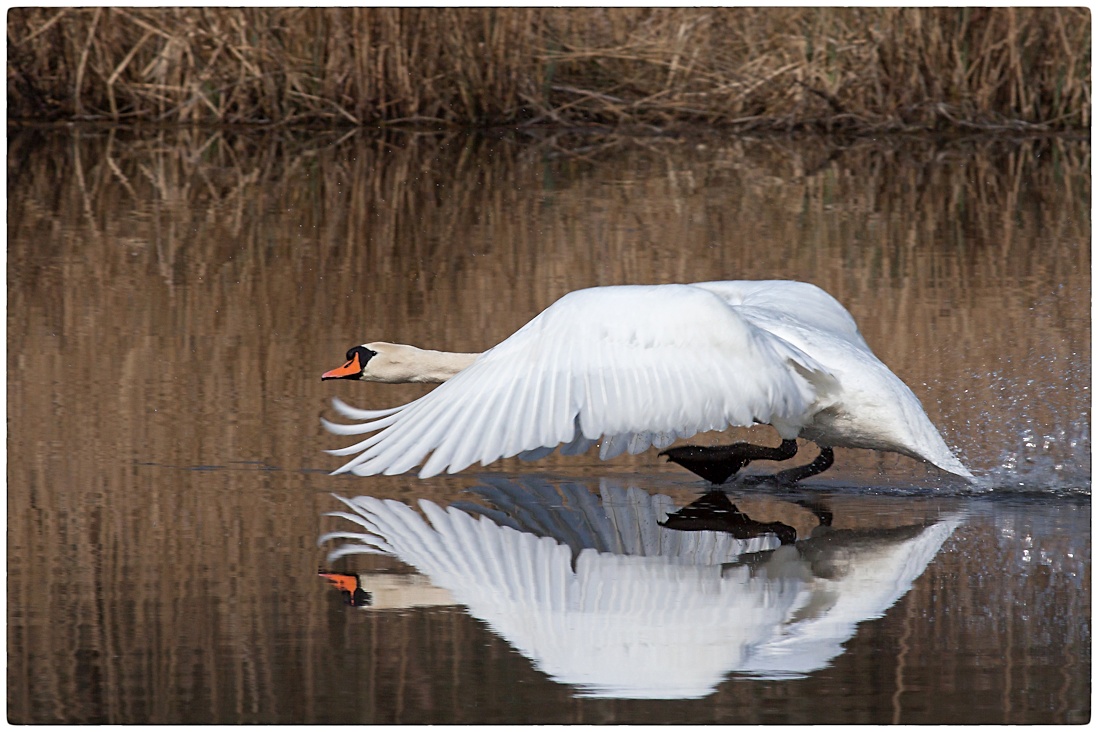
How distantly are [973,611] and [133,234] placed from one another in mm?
7965

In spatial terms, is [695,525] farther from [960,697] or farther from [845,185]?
[845,185]

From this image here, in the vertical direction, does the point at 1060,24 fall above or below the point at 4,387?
above

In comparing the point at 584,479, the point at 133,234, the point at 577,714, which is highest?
the point at 133,234

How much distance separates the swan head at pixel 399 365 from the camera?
6.61 m

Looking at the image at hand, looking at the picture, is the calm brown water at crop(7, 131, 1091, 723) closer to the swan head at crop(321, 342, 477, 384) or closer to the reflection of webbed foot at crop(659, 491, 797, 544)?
the reflection of webbed foot at crop(659, 491, 797, 544)

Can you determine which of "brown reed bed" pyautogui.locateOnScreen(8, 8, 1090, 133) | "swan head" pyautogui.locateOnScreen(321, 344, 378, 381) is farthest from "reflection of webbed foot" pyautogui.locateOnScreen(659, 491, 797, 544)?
"brown reed bed" pyautogui.locateOnScreen(8, 8, 1090, 133)

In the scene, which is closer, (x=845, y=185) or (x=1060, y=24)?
(x=845, y=185)

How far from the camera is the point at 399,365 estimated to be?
672cm

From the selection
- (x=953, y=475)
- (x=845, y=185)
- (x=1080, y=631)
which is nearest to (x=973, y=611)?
(x=1080, y=631)

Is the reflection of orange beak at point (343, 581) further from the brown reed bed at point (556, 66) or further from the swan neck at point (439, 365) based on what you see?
the brown reed bed at point (556, 66)

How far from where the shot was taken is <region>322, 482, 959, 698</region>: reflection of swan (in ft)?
14.6

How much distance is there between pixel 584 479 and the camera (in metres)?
6.31

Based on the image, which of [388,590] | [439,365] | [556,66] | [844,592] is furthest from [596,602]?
[556,66]

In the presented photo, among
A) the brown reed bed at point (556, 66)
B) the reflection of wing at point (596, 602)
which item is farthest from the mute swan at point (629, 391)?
the brown reed bed at point (556, 66)
